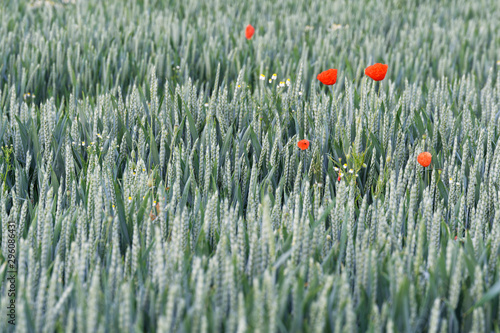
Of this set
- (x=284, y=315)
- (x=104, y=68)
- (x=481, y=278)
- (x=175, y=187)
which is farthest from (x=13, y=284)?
(x=104, y=68)

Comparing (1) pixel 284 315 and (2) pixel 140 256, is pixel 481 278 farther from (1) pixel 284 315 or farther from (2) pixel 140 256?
(2) pixel 140 256

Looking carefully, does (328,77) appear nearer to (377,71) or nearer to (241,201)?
(377,71)

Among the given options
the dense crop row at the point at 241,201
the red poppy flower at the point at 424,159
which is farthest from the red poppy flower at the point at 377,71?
the red poppy flower at the point at 424,159

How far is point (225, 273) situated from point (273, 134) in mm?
1174

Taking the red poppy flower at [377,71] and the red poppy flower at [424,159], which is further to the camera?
the red poppy flower at [377,71]

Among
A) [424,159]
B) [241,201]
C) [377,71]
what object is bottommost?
[241,201]

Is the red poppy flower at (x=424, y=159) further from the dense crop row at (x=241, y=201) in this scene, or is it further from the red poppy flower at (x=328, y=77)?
the red poppy flower at (x=328, y=77)

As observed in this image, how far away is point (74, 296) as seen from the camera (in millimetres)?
1268

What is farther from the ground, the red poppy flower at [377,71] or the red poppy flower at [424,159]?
the red poppy flower at [377,71]

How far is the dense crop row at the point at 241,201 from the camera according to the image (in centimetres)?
122

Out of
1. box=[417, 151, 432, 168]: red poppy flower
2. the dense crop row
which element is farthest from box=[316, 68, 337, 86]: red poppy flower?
box=[417, 151, 432, 168]: red poppy flower

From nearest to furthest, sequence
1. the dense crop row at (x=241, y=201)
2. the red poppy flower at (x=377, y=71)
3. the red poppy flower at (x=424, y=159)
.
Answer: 1. the dense crop row at (x=241, y=201)
2. the red poppy flower at (x=424, y=159)
3. the red poppy flower at (x=377, y=71)

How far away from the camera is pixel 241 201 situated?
1.90m

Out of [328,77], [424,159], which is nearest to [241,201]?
[424,159]
